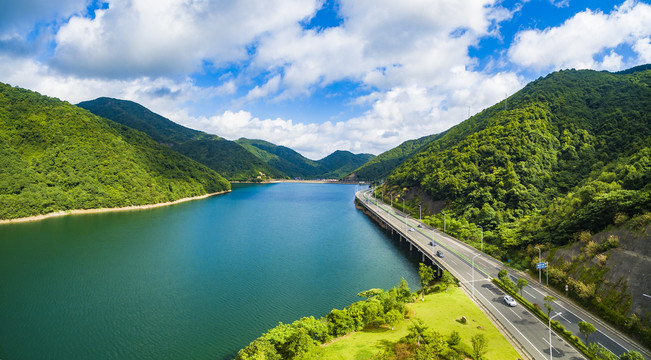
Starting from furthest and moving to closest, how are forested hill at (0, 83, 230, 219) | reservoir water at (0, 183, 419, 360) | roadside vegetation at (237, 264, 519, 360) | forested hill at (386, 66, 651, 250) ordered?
1. forested hill at (0, 83, 230, 219)
2. forested hill at (386, 66, 651, 250)
3. reservoir water at (0, 183, 419, 360)
4. roadside vegetation at (237, 264, 519, 360)

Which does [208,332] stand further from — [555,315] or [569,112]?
[569,112]

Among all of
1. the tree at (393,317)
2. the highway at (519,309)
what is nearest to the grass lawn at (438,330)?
the tree at (393,317)

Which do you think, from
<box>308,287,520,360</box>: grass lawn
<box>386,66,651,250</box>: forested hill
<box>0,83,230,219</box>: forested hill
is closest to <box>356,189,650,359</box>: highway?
<box>308,287,520,360</box>: grass lawn

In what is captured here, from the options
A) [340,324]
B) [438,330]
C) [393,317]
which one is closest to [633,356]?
[438,330]

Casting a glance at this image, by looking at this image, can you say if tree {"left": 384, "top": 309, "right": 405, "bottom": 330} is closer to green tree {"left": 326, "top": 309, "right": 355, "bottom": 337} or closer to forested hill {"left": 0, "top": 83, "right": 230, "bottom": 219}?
green tree {"left": 326, "top": 309, "right": 355, "bottom": 337}

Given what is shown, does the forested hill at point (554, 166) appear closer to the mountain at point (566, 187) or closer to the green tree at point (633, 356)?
the mountain at point (566, 187)
